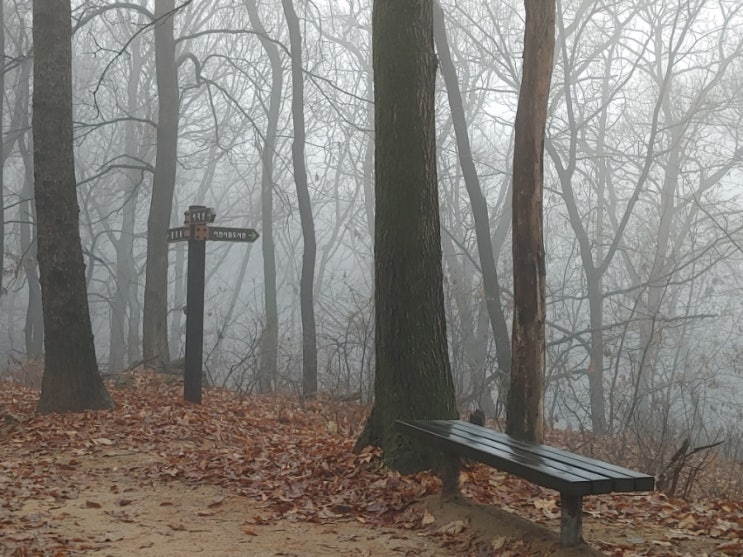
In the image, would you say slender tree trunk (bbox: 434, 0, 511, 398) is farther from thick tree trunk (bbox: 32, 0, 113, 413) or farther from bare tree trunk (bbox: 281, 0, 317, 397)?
thick tree trunk (bbox: 32, 0, 113, 413)

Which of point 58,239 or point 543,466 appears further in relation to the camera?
point 58,239

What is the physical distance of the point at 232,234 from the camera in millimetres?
10555

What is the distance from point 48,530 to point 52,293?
4648 mm

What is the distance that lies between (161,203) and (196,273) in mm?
5173

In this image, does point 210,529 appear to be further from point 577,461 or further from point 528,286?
point 528,286

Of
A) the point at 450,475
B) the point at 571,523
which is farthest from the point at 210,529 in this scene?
the point at 571,523

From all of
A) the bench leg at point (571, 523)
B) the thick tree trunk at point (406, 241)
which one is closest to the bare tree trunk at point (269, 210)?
the thick tree trunk at point (406, 241)

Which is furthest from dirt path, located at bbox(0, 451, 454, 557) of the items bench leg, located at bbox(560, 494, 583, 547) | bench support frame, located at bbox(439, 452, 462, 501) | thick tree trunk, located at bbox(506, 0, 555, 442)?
thick tree trunk, located at bbox(506, 0, 555, 442)

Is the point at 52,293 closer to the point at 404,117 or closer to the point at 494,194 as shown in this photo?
the point at 404,117

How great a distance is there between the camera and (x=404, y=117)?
7.07 metres

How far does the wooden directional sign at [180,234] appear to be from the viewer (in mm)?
10523

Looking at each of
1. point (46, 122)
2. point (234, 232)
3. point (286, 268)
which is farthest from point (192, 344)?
point (286, 268)

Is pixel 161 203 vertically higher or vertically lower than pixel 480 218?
higher

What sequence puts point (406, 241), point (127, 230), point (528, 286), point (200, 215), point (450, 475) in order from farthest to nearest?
point (127, 230)
point (200, 215)
point (528, 286)
point (406, 241)
point (450, 475)
